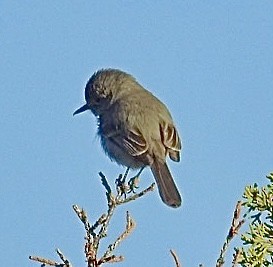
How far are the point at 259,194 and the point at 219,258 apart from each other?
1.76 ft

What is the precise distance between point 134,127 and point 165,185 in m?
1.23

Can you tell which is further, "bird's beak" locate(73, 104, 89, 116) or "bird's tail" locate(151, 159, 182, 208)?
"bird's beak" locate(73, 104, 89, 116)

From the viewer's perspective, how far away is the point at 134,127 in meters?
7.30

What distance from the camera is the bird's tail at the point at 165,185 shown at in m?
5.70

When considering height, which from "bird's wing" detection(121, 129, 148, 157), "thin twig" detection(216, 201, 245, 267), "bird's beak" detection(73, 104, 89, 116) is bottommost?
"thin twig" detection(216, 201, 245, 267)

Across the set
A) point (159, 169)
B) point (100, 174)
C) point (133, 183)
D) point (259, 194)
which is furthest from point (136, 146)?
point (259, 194)

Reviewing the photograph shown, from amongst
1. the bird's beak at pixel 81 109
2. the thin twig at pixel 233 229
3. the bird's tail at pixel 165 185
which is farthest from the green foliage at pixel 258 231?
the bird's beak at pixel 81 109

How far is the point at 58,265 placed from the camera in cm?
278

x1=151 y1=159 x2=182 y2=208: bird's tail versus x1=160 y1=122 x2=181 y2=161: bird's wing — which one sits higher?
x1=160 y1=122 x2=181 y2=161: bird's wing

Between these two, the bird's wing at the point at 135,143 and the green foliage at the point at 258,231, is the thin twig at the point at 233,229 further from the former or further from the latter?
the bird's wing at the point at 135,143

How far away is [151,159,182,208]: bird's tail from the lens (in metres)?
5.70

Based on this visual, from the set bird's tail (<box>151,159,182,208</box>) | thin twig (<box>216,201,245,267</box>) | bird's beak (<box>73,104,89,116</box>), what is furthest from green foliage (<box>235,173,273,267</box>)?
bird's beak (<box>73,104,89,116</box>)

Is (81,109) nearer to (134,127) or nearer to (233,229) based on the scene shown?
(134,127)

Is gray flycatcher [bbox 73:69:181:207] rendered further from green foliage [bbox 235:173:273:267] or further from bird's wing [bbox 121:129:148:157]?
green foliage [bbox 235:173:273:267]
